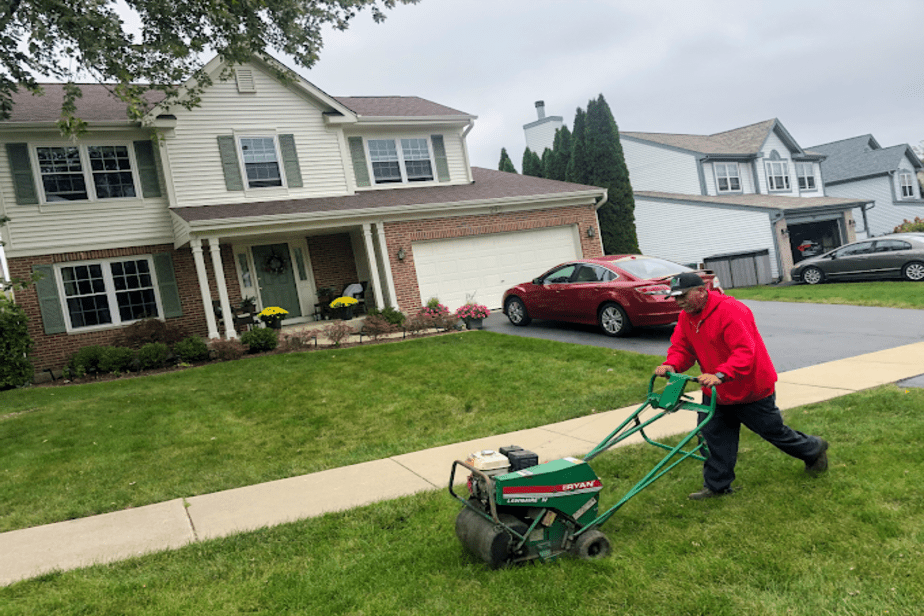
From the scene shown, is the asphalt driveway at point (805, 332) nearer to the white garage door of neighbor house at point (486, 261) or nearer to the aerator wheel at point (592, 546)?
the white garage door of neighbor house at point (486, 261)

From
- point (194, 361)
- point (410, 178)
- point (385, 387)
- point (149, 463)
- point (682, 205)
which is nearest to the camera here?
point (149, 463)

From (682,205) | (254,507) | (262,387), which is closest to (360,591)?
(254,507)

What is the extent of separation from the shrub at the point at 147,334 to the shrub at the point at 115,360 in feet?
4.56

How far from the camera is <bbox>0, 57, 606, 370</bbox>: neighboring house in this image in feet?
47.7

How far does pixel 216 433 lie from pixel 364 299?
10165mm

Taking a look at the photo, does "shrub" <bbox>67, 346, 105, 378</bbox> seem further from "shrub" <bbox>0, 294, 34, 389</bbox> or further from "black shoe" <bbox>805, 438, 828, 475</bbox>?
"black shoe" <bbox>805, 438, 828, 475</bbox>

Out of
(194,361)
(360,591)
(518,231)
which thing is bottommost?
(360,591)

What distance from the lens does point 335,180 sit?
17.5 m

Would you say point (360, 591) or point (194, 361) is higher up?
point (194, 361)

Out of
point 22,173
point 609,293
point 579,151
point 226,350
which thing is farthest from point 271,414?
point 579,151

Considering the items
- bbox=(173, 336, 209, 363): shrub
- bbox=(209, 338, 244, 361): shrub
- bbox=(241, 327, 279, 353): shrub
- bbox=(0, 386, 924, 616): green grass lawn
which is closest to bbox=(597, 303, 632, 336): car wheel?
bbox=(241, 327, 279, 353): shrub

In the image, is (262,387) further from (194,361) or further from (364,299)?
(364,299)

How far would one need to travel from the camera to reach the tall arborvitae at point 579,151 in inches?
1030

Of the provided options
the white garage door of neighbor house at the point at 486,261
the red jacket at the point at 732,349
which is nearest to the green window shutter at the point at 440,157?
the white garage door of neighbor house at the point at 486,261
